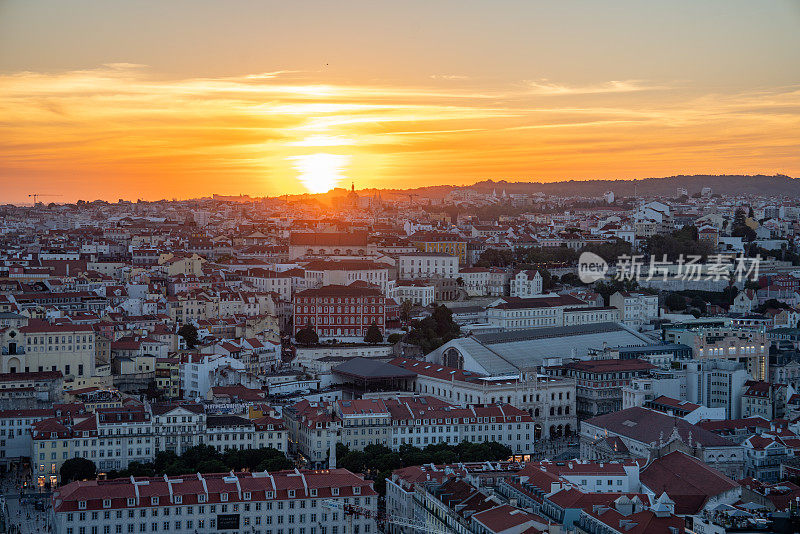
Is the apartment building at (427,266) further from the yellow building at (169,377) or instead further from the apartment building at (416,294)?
the yellow building at (169,377)

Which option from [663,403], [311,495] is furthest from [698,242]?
[311,495]

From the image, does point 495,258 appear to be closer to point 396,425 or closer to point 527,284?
point 527,284

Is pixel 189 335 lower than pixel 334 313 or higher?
lower

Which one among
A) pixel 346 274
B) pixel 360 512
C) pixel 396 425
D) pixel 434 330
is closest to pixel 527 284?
pixel 346 274

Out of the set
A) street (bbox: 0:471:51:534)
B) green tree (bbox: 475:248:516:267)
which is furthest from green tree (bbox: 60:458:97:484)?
green tree (bbox: 475:248:516:267)

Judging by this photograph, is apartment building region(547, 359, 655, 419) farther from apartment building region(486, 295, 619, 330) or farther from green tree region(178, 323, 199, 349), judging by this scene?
green tree region(178, 323, 199, 349)
